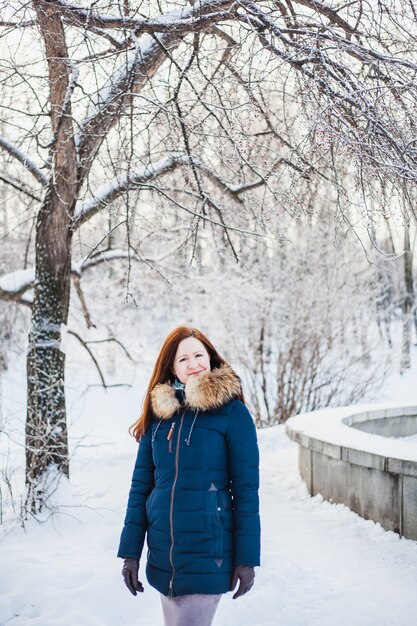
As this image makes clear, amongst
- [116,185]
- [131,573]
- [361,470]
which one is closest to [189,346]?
[131,573]

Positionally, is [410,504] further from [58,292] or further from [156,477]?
[58,292]

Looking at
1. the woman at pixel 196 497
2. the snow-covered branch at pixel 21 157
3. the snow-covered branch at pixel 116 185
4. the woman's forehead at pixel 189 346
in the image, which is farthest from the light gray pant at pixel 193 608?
the snow-covered branch at pixel 21 157

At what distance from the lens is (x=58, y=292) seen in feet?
19.3

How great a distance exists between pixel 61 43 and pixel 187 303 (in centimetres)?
1240

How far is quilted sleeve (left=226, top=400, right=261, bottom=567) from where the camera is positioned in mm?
2396

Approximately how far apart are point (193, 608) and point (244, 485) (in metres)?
0.50

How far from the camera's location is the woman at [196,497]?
240cm

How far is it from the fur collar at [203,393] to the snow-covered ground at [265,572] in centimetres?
164

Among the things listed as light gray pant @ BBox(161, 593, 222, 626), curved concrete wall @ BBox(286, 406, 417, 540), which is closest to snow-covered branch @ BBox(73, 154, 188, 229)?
curved concrete wall @ BBox(286, 406, 417, 540)

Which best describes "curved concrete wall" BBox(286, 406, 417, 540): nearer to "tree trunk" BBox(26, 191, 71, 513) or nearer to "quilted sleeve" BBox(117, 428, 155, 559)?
"tree trunk" BBox(26, 191, 71, 513)

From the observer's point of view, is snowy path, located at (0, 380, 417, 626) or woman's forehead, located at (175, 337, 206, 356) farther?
snowy path, located at (0, 380, 417, 626)

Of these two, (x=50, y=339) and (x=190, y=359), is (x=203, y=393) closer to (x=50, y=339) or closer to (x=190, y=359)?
(x=190, y=359)

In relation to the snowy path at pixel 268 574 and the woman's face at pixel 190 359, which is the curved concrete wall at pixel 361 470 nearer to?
the snowy path at pixel 268 574

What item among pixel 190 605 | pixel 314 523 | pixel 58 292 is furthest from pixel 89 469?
pixel 190 605
